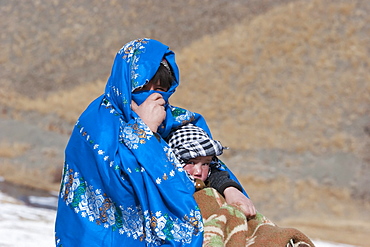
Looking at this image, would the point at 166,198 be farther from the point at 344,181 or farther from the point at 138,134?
the point at 344,181

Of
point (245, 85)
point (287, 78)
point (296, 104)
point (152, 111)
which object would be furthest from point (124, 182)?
point (287, 78)

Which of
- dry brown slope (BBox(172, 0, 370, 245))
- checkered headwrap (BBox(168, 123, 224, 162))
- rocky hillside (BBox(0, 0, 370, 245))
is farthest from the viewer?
rocky hillside (BBox(0, 0, 370, 245))

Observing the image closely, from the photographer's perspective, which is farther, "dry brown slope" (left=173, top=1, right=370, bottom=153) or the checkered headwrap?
"dry brown slope" (left=173, top=1, right=370, bottom=153)

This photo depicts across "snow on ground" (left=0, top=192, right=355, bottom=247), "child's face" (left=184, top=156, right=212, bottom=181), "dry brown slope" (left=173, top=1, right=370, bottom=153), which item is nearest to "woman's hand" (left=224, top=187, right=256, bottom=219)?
"child's face" (left=184, top=156, right=212, bottom=181)

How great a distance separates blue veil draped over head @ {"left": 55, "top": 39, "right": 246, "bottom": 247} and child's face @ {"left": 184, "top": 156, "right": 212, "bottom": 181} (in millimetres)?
172

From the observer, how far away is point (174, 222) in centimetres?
261

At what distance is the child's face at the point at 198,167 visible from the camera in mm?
2918

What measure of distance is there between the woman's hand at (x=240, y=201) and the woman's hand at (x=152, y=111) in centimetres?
48

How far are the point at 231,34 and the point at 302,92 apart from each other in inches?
187

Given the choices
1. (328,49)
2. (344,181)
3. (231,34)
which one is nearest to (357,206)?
(344,181)

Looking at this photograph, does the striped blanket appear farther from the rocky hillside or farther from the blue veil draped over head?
the rocky hillside

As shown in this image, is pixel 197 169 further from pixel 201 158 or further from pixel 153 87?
pixel 153 87

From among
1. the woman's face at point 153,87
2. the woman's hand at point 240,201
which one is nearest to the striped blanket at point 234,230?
the woman's hand at point 240,201

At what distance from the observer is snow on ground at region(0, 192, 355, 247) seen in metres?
5.52
